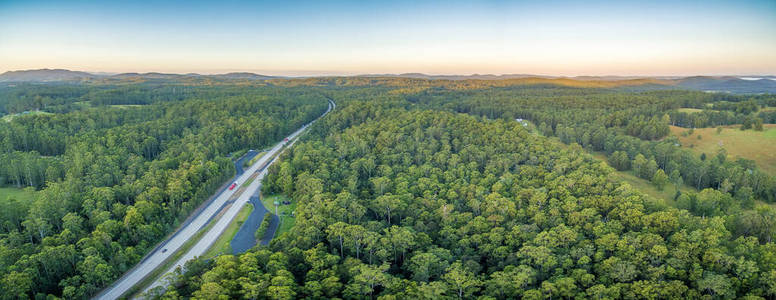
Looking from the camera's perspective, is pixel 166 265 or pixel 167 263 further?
pixel 167 263

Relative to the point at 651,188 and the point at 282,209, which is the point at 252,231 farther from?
the point at 651,188

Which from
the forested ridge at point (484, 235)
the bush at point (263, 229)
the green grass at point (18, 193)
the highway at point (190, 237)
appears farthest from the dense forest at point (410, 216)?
the bush at point (263, 229)

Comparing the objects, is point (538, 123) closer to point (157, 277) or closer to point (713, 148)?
point (713, 148)

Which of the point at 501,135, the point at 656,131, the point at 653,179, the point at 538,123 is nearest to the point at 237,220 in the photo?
the point at 501,135

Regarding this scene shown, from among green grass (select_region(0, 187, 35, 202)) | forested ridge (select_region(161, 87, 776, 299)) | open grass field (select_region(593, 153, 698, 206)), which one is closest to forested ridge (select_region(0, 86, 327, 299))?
green grass (select_region(0, 187, 35, 202))

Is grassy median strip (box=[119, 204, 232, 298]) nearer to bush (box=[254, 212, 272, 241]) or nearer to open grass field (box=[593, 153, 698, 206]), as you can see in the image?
bush (box=[254, 212, 272, 241])

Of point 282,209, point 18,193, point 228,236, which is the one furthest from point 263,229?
point 18,193

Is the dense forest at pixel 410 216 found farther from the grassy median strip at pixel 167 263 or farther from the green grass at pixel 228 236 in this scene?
the green grass at pixel 228 236
